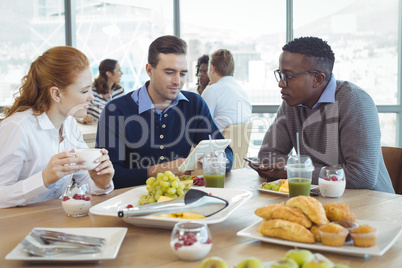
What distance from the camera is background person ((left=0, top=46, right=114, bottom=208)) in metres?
1.81

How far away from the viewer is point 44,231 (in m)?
1.24

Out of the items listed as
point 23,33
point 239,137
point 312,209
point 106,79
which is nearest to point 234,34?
point 106,79

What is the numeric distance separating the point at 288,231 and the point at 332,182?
629 millimetres

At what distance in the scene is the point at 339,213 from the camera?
1.24 metres

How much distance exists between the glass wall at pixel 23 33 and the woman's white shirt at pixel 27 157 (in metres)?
4.14

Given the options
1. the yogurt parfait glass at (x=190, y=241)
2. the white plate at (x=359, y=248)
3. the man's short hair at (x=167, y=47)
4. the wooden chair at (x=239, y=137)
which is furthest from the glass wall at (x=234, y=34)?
the yogurt parfait glass at (x=190, y=241)

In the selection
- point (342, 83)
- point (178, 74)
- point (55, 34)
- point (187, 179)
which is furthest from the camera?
point (55, 34)

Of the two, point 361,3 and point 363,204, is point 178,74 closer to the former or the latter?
point 363,204

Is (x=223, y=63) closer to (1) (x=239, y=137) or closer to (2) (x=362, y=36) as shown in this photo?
(1) (x=239, y=137)

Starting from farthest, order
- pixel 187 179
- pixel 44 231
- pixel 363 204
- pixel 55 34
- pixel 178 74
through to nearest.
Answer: pixel 55 34, pixel 178 74, pixel 187 179, pixel 363 204, pixel 44 231

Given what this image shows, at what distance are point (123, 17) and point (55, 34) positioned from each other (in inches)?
36.1

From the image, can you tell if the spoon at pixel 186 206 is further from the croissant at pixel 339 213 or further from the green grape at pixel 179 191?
the croissant at pixel 339 213

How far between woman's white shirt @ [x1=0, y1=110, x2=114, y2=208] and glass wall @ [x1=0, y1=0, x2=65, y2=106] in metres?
4.14

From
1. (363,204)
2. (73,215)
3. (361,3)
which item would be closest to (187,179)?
(73,215)
